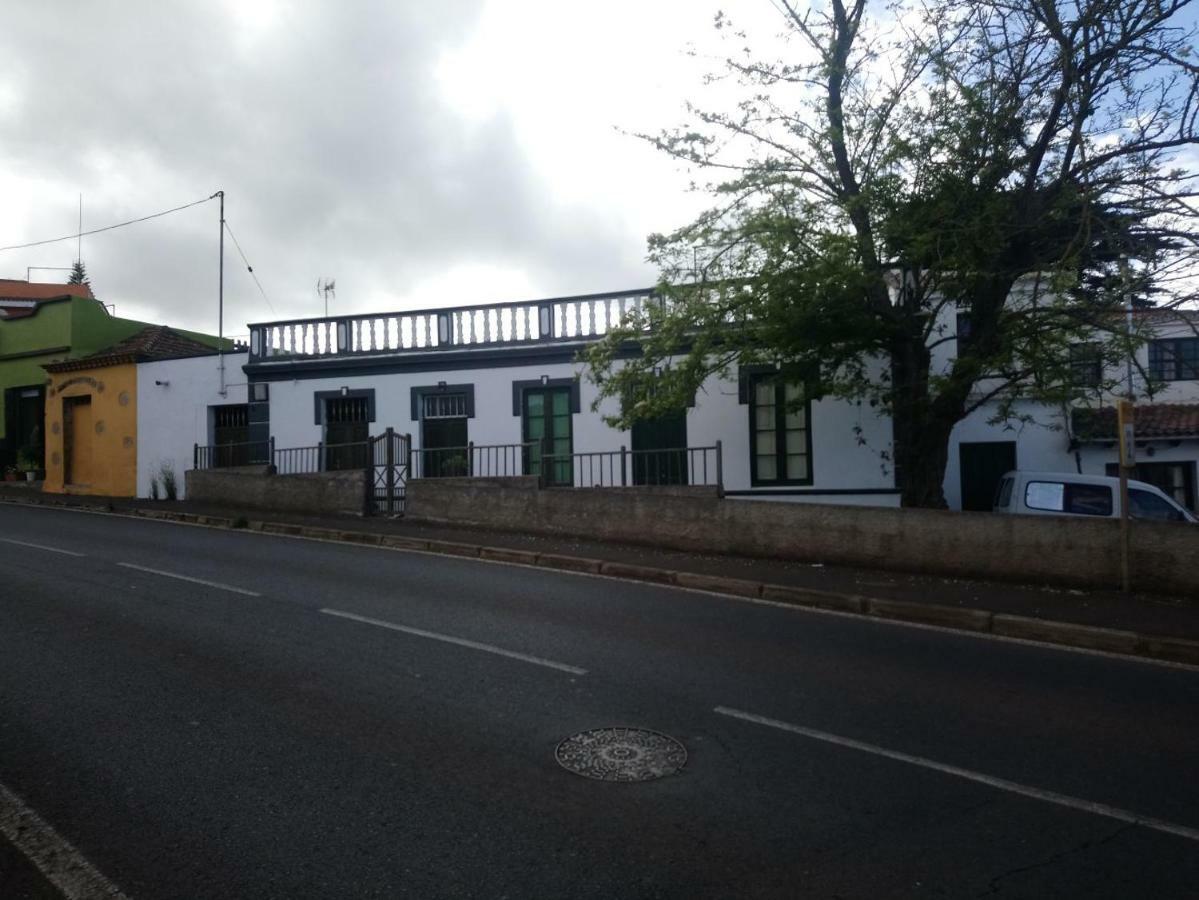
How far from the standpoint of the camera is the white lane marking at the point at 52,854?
13.2ft

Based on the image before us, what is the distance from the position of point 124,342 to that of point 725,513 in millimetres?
22256

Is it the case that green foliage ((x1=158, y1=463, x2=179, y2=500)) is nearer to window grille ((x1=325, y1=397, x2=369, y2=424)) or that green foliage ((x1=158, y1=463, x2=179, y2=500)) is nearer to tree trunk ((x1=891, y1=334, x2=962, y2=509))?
window grille ((x1=325, y1=397, x2=369, y2=424))

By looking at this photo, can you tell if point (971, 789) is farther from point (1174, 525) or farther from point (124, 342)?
point (124, 342)

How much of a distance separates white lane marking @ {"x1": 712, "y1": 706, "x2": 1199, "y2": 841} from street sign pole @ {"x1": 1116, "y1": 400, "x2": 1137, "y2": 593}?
20.6ft

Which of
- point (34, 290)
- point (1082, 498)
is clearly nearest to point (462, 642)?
point (1082, 498)

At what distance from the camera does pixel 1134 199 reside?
11422 mm

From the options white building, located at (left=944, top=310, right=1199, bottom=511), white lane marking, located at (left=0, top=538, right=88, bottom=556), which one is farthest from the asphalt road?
white building, located at (left=944, top=310, right=1199, bottom=511)

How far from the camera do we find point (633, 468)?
779 inches

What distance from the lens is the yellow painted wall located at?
25.7 metres

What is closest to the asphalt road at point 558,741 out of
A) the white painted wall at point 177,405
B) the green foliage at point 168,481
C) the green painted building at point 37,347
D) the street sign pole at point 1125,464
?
the street sign pole at point 1125,464

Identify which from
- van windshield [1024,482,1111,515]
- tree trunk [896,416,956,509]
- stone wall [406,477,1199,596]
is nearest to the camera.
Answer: stone wall [406,477,1199,596]

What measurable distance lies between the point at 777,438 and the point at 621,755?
1420 centimetres

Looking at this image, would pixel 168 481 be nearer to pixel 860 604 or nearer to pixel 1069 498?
pixel 860 604

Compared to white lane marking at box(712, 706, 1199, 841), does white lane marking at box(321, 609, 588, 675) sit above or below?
above
